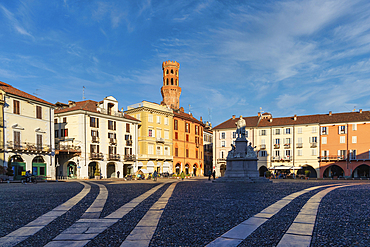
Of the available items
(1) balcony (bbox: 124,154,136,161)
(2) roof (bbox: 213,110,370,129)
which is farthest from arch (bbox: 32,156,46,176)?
(2) roof (bbox: 213,110,370,129)

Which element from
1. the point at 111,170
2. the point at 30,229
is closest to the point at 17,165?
the point at 111,170

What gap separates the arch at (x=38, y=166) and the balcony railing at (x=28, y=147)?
1.16m

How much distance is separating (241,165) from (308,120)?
3867cm

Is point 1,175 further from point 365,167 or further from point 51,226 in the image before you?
point 365,167

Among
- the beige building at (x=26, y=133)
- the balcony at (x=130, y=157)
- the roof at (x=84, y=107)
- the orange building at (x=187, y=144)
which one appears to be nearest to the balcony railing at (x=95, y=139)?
the roof at (x=84, y=107)

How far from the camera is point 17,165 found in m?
37.8

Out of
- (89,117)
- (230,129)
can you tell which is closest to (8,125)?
(89,117)

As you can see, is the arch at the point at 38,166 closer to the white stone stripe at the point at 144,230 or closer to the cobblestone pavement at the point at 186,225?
the cobblestone pavement at the point at 186,225

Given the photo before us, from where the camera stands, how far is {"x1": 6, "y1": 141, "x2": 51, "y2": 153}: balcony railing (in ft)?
121

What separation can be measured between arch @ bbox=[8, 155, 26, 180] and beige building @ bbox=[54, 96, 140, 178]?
6255 mm

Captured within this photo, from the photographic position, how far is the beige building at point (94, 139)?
157 ft

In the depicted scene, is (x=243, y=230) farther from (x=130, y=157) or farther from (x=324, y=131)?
(x=324, y=131)

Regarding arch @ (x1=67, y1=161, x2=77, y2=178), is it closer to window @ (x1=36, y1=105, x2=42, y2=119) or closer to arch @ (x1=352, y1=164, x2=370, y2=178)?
window @ (x1=36, y1=105, x2=42, y2=119)

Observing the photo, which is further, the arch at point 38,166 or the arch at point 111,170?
the arch at point 111,170
